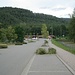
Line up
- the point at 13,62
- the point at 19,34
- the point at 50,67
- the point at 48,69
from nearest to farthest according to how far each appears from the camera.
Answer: the point at 48,69 < the point at 50,67 < the point at 13,62 < the point at 19,34

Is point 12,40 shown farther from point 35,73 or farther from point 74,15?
point 35,73

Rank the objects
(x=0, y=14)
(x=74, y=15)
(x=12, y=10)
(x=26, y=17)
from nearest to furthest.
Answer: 1. (x=74, y=15)
2. (x=0, y=14)
3. (x=12, y=10)
4. (x=26, y=17)

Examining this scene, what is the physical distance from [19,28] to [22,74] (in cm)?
7340

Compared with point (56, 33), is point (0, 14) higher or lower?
higher

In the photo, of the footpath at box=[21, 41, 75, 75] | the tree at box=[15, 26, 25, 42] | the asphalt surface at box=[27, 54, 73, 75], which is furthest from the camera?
the tree at box=[15, 26, 25, 42]

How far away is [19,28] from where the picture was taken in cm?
8569

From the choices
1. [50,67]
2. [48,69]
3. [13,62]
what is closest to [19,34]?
[13,62]

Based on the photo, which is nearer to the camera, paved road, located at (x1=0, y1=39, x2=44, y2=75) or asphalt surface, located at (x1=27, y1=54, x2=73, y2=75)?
asphalt surface, located at (x1=27, y1=54, x2=73, y2=75)

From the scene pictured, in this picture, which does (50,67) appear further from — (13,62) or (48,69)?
(13,62)

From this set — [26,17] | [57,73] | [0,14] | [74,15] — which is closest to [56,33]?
[26,17]

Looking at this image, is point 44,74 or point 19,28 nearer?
point 44,74

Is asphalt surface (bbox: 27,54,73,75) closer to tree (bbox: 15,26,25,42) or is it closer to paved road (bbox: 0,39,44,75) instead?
paved road (bbox: 0,39,44,75)

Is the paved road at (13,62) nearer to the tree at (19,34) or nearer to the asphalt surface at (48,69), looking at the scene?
the asphalt surface at (48,69)

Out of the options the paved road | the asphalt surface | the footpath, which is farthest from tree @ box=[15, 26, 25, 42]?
the asphalt surface
